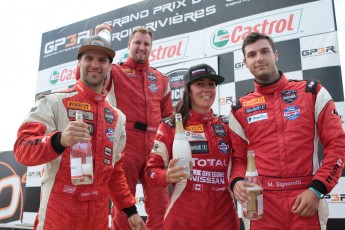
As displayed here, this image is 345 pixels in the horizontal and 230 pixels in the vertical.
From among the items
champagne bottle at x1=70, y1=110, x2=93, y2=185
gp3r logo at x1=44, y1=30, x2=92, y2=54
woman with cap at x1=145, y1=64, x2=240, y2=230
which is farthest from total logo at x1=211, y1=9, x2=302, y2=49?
champagne bottle at x1=70, y1=110, x2=93, y2=185

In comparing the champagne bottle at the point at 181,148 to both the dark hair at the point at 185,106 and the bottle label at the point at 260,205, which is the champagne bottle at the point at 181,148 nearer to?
the dark hair at the point at 185,106

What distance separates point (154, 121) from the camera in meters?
2.39

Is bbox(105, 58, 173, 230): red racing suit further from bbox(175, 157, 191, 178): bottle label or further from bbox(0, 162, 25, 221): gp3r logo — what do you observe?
bbox(0, 162, 25, 221): gp3r logo

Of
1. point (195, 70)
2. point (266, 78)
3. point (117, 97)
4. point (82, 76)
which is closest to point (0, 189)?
point (117, 97)

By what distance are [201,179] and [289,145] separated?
1.63ft

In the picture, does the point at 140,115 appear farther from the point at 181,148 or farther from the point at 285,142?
the point at 285,142

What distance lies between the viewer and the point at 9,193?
487 centimetres

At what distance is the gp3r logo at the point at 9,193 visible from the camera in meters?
4.75

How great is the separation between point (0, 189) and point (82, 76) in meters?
4.20

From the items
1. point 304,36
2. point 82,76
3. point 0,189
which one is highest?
point 304,36

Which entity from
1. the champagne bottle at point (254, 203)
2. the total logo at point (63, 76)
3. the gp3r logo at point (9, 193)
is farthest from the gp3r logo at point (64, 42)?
the champagne bottle at point (254, 203)

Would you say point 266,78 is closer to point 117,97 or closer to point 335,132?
point 335,132

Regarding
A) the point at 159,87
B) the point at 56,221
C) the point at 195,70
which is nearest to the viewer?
the point at 56,221

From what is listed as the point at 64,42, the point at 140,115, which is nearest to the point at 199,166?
the point at 140,115
